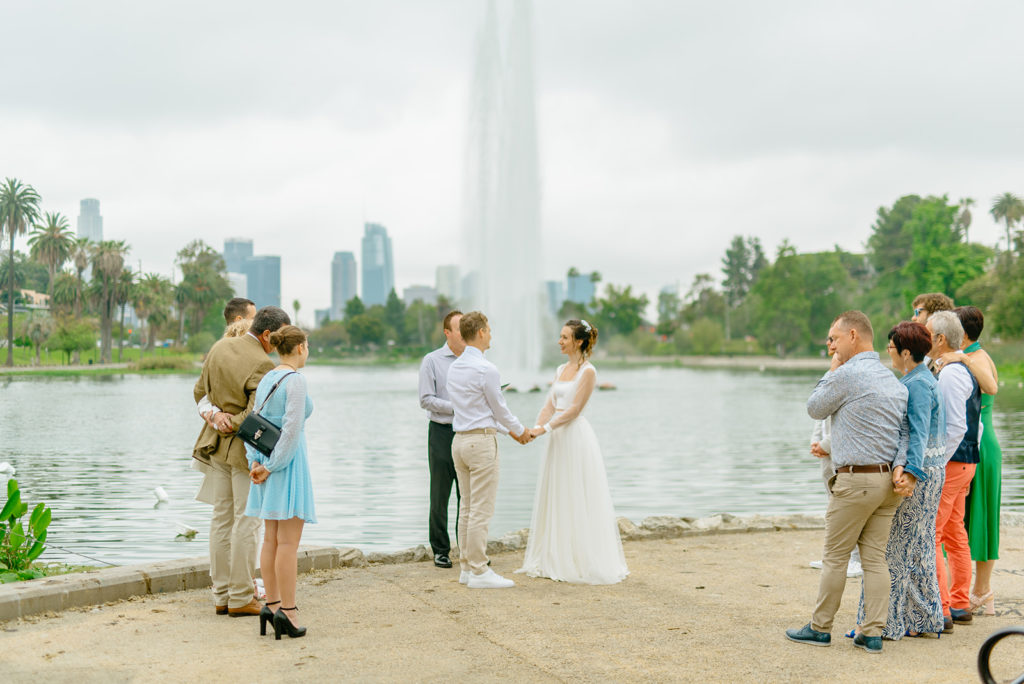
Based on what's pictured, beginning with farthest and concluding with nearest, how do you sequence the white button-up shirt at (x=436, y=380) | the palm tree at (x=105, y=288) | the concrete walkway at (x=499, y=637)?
the palm tree at (x=105, y=288)
the white button-up shirt at (x=436, y=380)
the concrete walkway at (x=499, y=637)

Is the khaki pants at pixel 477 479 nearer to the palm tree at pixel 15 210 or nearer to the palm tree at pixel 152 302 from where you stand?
the palm tree at pixel 15 210

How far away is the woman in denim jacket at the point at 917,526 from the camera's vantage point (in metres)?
5.79

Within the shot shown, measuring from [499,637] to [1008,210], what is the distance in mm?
134505

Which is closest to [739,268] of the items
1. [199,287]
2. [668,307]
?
[668,307]

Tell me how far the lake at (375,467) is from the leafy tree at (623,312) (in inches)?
4510

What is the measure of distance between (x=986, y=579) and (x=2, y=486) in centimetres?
1470

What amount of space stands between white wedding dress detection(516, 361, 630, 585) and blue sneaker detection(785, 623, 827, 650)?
199 cm

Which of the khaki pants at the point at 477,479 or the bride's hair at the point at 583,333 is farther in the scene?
the bride's hair at the point at 583,333

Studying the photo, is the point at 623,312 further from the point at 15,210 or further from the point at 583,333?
the point at 583,333

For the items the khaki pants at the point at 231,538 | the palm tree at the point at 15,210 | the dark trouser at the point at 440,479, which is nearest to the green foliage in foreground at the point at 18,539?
the khaki pants at the point at 231,538

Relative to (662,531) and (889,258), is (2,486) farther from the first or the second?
(889,258)

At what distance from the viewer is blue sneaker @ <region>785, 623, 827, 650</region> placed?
226 inches

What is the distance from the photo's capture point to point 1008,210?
12181 cm

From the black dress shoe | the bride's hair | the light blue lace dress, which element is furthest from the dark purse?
the black dress shoe
